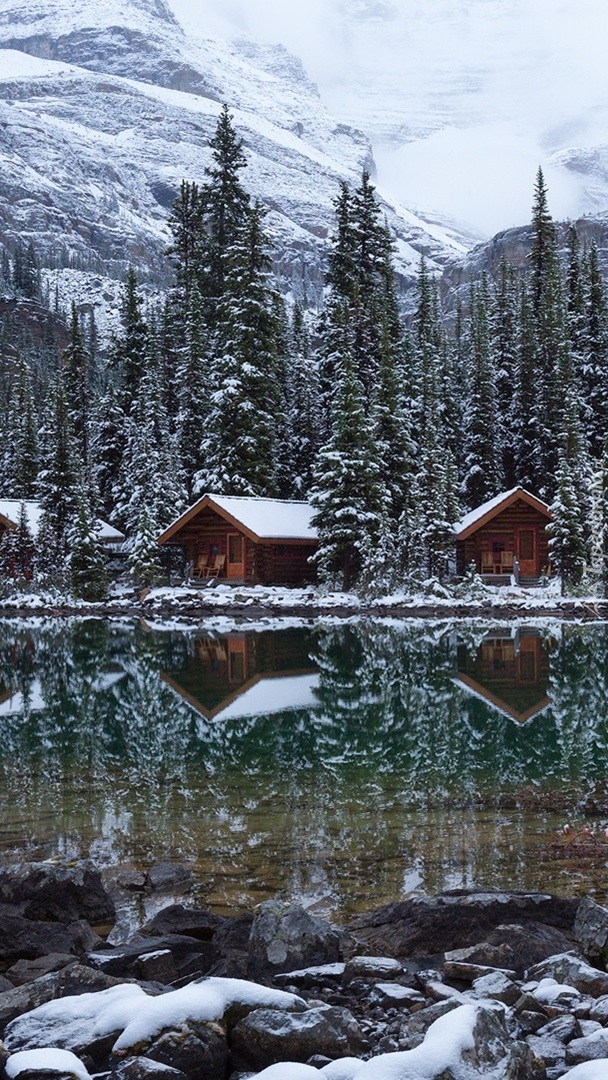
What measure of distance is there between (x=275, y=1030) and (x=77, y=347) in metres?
64.0

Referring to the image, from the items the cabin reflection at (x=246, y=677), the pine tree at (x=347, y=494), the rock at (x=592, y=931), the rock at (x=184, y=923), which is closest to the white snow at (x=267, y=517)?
the pine tree at (x=347, y=494)

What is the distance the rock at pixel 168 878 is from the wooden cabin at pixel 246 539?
37.7m

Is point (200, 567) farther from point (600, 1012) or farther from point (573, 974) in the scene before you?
point (600, 1012)

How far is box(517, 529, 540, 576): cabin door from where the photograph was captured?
50.7 meters

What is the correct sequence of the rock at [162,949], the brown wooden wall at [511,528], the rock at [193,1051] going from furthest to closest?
1. the brown wooden wall at [511,528]
2. the rock at [162,949]
3. the rock at [193,1051]

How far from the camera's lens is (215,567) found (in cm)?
5028

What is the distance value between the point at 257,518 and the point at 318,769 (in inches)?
1358

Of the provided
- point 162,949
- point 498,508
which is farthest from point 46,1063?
point 498,508

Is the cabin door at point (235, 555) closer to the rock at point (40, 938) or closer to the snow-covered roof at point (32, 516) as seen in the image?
the snow-covered roof at point (32, 516)

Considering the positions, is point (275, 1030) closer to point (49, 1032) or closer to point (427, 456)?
point (49, 1032)

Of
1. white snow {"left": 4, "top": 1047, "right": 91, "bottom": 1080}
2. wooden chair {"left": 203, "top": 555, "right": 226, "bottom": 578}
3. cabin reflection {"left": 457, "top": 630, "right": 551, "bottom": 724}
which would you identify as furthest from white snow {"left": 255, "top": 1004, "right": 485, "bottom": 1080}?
wooden chair {"left": 203, "top": 555, "right": 226, "bottom": 578}

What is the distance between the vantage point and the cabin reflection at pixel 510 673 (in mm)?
19250

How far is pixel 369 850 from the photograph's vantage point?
32.8ft

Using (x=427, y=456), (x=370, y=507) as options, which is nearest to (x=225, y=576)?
(x=370, y=507)
